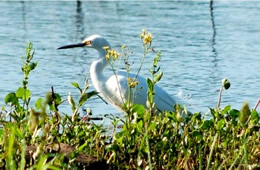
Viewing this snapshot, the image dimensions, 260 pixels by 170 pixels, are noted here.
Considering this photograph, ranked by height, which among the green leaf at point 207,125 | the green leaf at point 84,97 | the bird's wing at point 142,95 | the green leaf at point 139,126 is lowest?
the bird's wing at point 142,95

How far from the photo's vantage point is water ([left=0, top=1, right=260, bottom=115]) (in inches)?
372

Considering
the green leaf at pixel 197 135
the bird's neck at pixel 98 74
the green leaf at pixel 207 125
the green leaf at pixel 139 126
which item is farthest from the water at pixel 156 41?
the green leaf at pixel 139 126

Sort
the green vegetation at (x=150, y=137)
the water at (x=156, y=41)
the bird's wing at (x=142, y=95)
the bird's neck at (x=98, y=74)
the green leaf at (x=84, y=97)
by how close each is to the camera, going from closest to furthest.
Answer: the green vegetation at (x=150, y=137), the green leaf at (x=84, y=97), the bird's wing at (x=142, y=95), the bird's neck at (x=98, y=74), the water at (x=156, y=41)

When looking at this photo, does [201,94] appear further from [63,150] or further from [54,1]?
[54,1]

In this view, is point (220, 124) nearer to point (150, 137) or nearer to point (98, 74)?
point (150, 137)

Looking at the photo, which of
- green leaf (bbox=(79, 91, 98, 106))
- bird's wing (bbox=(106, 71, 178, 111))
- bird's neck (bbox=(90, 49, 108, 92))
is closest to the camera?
green leaf (bbox=(79, 91, 98, 106))

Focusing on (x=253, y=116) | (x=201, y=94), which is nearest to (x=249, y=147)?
(x=253, y=116)

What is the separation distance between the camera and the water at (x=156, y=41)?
945cm

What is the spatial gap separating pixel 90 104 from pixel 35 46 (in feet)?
14.7

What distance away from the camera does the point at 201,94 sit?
30.2 feet

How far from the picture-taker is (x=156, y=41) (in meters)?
13.5

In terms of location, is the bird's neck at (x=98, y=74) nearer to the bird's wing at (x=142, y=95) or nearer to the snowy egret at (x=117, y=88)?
the snowy egret at (x=117, y=88)

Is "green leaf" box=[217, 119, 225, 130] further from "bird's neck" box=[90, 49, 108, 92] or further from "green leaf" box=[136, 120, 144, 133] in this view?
"bird's neck" box=[90, 49, 108, 92]

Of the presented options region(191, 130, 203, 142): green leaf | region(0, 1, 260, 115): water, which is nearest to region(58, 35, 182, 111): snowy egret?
region(0, 1, 260, 115): water
